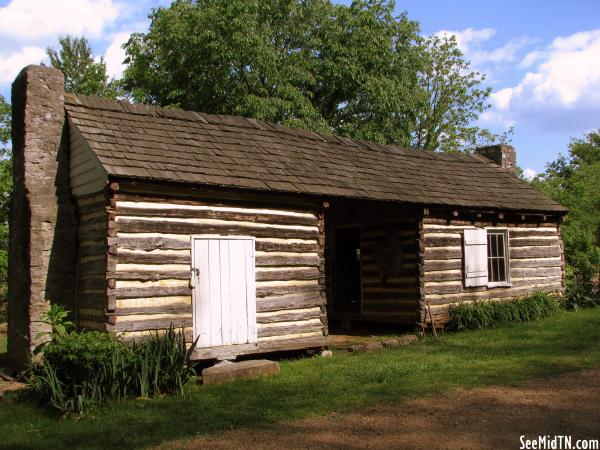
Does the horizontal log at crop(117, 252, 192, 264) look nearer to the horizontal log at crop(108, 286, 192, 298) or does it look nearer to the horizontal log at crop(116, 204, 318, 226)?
the horizontal log at crop(108, 286, 192, 298)

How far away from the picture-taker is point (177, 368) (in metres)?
7.85

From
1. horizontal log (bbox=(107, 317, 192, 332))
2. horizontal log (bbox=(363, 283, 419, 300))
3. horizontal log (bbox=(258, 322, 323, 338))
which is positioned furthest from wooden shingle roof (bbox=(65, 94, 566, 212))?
horizontal log (bbox=(258, 322, 323, 338))

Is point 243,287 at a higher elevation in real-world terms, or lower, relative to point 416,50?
lower

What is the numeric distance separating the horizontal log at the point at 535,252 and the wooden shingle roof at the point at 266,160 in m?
1.07

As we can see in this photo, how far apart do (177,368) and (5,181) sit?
47.9 ft

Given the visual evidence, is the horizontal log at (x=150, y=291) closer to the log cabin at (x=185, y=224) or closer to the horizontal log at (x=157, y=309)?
the log cabin at (x=185, y=224)

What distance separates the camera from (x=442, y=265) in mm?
13383

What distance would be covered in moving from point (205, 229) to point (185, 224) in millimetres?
365

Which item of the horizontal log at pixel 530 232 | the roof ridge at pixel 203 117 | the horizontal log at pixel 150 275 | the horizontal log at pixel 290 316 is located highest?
the roof ridge at pixel 203 117

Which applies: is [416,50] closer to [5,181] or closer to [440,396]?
[5,181]

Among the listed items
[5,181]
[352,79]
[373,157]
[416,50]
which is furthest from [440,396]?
[416,50]

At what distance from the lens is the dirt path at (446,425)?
17.5 feet

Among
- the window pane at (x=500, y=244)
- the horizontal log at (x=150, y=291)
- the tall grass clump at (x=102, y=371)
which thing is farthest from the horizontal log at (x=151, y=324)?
the window pane at (x=500, y=244)

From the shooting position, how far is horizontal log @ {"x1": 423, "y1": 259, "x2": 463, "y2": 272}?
13078 millimetres
